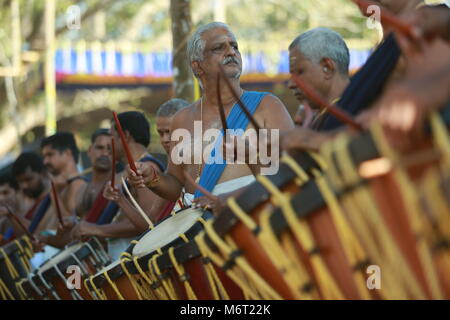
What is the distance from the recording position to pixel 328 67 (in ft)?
13.8

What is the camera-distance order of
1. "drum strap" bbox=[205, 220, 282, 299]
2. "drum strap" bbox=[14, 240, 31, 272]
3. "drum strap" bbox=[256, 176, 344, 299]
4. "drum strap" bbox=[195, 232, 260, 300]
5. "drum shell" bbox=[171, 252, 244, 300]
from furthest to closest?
"drum strap" bbox=[14, 240, 31, 272]
"drum shell" bbox=[171, 252, 244, 300]
"drum strap" bbox=[195, 232, 260, 300]
"drum strap" bbox=[205, 220, 282, 299]
"drum strap" bbox=[256, 176, 344, 299]

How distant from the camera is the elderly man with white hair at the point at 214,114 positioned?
4738 mm

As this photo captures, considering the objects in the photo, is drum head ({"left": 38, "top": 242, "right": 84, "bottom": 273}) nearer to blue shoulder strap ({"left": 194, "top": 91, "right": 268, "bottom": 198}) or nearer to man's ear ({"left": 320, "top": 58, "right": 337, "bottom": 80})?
blue shoulder strap ({"left": 194, "top": 91, "right": 268, "bottom": 198})

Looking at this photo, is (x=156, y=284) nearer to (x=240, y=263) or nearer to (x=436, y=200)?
(x=240, y=263)

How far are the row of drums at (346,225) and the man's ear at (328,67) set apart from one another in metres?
1.18

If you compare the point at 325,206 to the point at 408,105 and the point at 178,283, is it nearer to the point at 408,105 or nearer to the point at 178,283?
the point at 408,105

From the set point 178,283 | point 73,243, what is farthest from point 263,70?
point 178,283

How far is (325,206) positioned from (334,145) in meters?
0.23

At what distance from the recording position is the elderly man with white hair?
4738 millimetres

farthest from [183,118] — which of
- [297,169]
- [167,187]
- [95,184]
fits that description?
[297,169]

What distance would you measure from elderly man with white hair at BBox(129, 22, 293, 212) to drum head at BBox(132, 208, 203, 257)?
199 mm

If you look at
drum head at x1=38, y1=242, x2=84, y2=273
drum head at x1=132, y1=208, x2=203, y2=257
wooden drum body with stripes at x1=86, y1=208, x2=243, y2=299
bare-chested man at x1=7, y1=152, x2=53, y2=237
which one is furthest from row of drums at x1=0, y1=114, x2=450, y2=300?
bare-chested man at x1=7, y1=152, x2=53, y2=237
